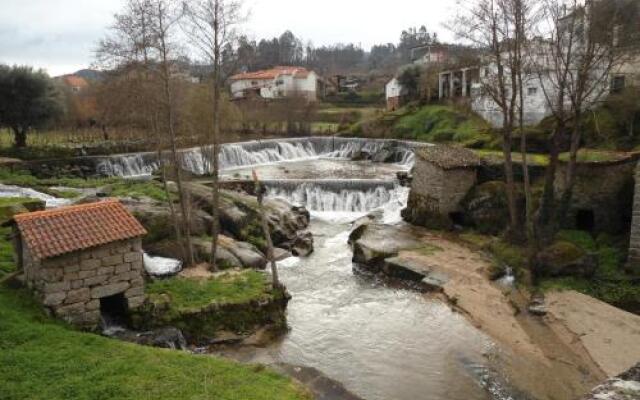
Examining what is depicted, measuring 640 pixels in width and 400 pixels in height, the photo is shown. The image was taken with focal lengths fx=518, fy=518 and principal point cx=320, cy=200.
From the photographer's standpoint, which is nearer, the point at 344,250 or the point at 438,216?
the point at 344,250

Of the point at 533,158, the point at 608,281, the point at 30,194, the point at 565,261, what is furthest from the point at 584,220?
the point at 30,194

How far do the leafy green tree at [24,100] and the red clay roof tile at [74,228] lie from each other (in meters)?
27.0

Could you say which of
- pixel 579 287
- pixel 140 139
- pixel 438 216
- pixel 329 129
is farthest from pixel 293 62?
pixel 579 287

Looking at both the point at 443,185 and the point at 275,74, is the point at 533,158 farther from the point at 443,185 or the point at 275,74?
the point at 275,74

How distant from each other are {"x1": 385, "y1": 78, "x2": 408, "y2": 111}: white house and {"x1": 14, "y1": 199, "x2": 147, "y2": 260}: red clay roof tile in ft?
146

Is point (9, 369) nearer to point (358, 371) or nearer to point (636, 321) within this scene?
point (358, 371)

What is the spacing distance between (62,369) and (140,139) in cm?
3352

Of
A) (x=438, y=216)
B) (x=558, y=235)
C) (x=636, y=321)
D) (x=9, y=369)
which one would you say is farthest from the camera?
(x=438, y=216)

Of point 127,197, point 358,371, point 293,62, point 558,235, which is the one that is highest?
point 293,62

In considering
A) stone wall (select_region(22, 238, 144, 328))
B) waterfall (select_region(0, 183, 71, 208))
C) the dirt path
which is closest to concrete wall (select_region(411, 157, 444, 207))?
the dirt path

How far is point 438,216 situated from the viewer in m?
22.6

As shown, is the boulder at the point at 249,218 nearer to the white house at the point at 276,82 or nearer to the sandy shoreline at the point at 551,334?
the sandy shoreline at the point at 551,334

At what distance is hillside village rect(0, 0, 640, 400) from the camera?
10.4m

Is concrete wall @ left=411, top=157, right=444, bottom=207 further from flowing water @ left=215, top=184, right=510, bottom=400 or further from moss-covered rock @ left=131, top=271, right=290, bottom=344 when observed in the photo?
moss-covered rock @ left=131, top=271, right=290, bottom=344
